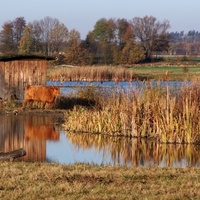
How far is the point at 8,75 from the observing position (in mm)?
30188

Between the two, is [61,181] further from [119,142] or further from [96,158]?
[119,142]

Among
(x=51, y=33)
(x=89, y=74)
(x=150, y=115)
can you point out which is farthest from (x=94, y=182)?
(x=51, y=33)

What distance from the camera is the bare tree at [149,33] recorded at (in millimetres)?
105787

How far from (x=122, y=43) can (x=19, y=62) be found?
7048 centimetres

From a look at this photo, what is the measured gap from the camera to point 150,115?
764 inches

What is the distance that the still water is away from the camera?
15.6m

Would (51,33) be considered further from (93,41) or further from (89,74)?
(89,74)

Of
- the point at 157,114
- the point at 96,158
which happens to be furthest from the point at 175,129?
the point at 96,158

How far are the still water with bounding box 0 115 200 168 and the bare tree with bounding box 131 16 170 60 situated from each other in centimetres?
8339

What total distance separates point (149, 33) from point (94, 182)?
99156mm

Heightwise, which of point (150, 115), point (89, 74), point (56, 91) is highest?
point (56, 91)

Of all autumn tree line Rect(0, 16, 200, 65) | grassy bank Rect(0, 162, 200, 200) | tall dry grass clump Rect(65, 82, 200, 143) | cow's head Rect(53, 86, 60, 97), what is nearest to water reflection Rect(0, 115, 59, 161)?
tall dry grass clump Rect(65, 82, 200, 143)

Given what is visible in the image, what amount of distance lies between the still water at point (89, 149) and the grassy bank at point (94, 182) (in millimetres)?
2468

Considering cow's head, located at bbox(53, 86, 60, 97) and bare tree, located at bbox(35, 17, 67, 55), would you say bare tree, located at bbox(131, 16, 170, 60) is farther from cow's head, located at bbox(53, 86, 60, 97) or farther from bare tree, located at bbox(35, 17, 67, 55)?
cow's head, located at bbox(53, 86, 60, 97)
